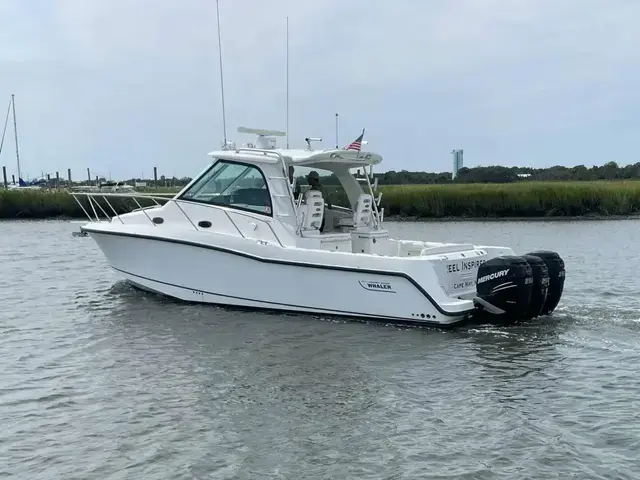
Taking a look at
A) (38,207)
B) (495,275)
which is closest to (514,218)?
(38,207)

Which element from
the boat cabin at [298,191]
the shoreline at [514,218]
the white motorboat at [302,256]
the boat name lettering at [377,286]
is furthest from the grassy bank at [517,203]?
the boat name lettering at [377,286]

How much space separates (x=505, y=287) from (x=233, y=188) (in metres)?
4.60

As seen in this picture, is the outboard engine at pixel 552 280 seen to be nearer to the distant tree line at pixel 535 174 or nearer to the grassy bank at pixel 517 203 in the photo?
the grassy bank at pixel 517 203

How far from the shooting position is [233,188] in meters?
11.8

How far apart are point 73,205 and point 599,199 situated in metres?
24.2

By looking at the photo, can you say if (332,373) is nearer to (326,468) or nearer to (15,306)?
(326,468)

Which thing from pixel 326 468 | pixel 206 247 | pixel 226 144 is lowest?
pixel 326 468

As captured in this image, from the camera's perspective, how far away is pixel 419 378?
789 cm

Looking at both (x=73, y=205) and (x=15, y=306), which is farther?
(x=73, y=205)

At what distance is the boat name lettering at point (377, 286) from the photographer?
10078 mm

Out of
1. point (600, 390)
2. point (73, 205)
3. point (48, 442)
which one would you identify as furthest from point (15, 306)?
point (73, 205)

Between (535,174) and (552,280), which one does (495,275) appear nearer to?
(552,280)

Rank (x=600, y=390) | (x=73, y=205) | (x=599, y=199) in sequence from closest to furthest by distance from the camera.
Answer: (x=600, y=390) < (x=599, y=199) < (x=73, y=205)

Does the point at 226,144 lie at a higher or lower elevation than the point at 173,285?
higher
